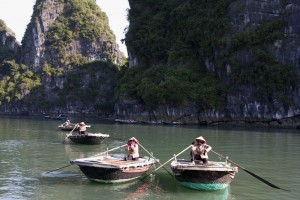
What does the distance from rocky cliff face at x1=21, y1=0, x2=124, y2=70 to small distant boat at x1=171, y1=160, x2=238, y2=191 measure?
92.7 meters

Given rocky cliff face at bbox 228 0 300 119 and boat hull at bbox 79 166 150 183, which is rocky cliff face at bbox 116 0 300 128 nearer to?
rocky cliff face at bbox 228 0 300 119

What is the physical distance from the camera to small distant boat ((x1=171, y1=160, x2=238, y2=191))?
10914 millimetres

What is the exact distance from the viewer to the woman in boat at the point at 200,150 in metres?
11.8

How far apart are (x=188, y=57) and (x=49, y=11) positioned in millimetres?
57977

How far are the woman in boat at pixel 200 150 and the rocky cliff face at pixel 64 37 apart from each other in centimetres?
9200

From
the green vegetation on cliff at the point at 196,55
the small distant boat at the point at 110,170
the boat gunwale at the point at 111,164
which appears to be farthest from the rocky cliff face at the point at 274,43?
the small distant boat at the point at 110,170

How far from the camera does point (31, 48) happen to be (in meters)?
106

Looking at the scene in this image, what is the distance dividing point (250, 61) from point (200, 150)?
38856 millimetres

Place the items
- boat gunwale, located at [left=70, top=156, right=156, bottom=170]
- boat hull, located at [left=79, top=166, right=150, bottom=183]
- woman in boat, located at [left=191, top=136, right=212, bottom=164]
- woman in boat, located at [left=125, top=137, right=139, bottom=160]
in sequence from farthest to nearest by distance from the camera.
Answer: woman in boat, located at [left=125, top=137, right=139, bottom=160] < woman in boat, located at [left=191, top=136, right=212, bottom=164] < boat hull, located at [left=79, top=166, right=150, bottom=183] < boat gunwale, located at [left=70, top=156, right=156, bottom=170]

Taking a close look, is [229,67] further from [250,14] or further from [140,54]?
[140,54]

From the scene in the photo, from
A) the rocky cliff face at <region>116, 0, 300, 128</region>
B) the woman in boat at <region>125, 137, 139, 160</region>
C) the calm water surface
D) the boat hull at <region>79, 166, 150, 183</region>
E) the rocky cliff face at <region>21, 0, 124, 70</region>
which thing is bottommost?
the calm water surface

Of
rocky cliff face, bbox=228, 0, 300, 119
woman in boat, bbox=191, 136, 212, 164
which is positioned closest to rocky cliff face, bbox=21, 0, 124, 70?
rocky cliff face, bbox=228, 0, 300, 119

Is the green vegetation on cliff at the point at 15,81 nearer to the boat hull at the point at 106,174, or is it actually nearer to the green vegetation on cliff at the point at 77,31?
the green vegetation on cliff at the point at 77,31

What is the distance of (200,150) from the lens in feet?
38.9
